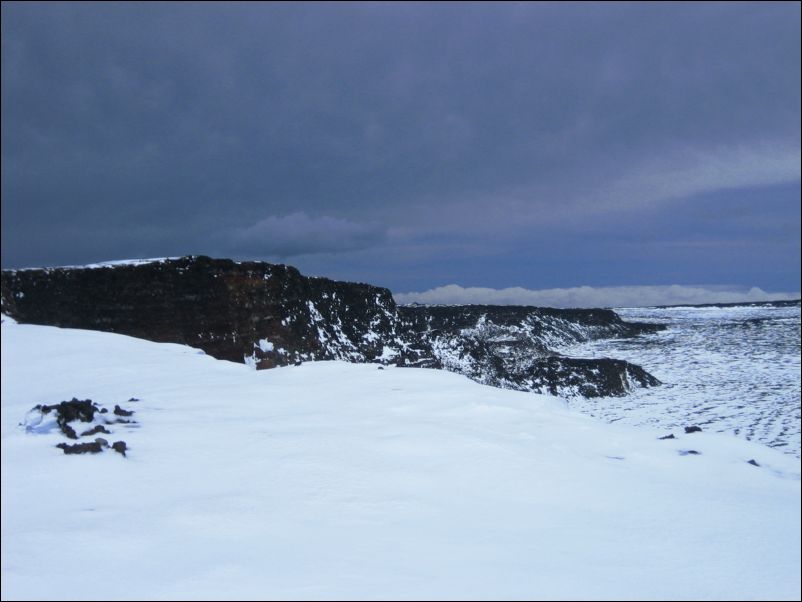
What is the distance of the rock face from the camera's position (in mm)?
8797

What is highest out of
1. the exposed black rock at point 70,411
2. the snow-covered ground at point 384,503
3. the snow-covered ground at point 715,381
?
the snow-covered ground at point 715,381

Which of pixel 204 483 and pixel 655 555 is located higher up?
pixel 204 483

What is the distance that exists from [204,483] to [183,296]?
6775 mm

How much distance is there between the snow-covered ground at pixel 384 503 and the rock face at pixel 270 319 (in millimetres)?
2859

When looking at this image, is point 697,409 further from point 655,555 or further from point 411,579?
point 411,579

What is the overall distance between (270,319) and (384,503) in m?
7.70

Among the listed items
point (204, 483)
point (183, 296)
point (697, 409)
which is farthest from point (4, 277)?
point (697, 409)

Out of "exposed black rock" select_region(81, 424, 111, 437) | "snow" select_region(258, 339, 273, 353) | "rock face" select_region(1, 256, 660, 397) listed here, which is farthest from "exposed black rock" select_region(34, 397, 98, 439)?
"snow" select_region(258, 339, 273, 353)

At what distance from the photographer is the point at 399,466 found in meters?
4.02

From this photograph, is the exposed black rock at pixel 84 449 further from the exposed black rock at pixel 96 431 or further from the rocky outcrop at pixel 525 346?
the rocky outcrop at pixel 525 346

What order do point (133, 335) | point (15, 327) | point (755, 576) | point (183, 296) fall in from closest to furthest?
point (755, 576)
point (15, 327)
point (133, 335)
point (183, 296)

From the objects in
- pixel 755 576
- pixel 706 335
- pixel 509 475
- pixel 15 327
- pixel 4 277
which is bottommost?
pixel 755 576

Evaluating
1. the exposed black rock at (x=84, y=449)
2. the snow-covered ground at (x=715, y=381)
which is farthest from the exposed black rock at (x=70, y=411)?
the snow-covered ground at (x=715, y=381)

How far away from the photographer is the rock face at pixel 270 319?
880cm
